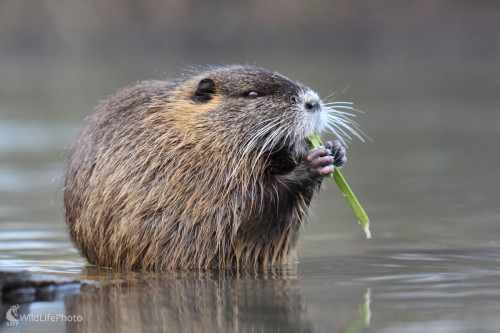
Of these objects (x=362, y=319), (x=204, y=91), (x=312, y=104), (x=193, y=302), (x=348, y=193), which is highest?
(x=204, y=91)

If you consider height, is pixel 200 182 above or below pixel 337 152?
below

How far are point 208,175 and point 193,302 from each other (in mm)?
938

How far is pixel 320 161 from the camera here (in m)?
4.88

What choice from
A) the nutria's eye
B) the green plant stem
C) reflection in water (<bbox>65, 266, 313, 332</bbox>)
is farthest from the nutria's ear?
reflection in water (<bbox>65, 266, 313, 332</bbox>)

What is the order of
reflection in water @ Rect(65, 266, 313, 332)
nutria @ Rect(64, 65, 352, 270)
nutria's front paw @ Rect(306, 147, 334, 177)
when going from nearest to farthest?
reflection in water @ Rect(65, 266, 313, 332) < nutria's front paw @ Rect(306, 147, 334, 177) < nutria @ Rect(64, 65, 352, 270)

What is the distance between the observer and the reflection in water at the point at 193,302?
382 cm

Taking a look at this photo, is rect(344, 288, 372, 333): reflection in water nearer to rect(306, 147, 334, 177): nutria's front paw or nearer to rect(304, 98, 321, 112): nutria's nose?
rect(306, 147, 334, 177): nutria's front paw

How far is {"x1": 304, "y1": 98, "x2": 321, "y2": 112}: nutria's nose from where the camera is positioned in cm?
503

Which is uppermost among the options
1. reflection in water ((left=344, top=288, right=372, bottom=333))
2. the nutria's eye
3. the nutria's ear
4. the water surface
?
the nutria's ear

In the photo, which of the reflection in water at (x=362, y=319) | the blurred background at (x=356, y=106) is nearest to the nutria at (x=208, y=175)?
the blurred background at (x=356, y=106)

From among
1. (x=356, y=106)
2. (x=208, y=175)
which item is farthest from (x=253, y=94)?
(x=356, y=106)

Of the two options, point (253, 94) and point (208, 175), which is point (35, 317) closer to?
point (208, 175)

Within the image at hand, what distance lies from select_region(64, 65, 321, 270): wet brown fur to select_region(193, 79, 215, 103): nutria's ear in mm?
19

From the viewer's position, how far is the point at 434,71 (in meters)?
16.7
